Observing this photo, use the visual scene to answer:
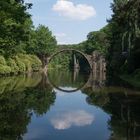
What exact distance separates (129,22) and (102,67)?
46.4 meters

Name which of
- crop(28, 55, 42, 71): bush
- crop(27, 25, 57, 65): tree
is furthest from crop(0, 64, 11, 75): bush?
crop(27, 25, 57, 65): tree

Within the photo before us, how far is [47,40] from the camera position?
148500 millimetres

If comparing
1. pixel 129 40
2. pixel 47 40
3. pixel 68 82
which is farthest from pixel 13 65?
pixel 47 40

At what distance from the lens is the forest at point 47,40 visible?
4238 centimetres

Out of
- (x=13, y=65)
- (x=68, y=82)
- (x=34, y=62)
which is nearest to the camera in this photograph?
(x=68, y=82)

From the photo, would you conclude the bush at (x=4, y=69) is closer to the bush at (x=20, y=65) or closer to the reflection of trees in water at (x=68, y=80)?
the reflection of trees in water at (x=68, y=80)

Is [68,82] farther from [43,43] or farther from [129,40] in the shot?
[43,43]

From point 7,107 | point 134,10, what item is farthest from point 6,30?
point 134,10

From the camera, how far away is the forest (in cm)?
4238

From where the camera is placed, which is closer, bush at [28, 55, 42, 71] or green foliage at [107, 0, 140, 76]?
green foliage at [107, 0, 140, 76]

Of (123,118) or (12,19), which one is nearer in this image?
(123,118)

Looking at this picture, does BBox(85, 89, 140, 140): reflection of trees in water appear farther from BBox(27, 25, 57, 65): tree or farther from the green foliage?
BBox(27, 25, 57, 65): tree

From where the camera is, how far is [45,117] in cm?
1977

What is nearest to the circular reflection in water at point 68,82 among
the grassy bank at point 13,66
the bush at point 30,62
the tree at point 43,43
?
the grassy bank at point 13,66
